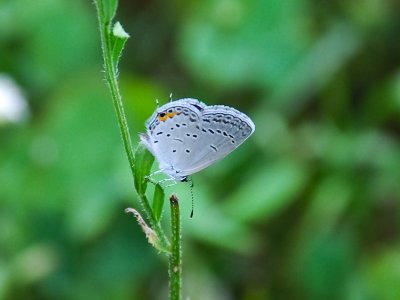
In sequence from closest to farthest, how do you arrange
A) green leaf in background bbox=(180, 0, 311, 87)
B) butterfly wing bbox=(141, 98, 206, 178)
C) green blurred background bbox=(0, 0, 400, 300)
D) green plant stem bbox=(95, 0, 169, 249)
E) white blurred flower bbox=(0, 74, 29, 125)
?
green plant stem bbox=(95, 0, 169, 249) → butterfly wing bbox=(141, 98, 206, 178) → green blurred background bbox=(0, 0, 400, 300) → white blurred flower bbox=(0, 74, 29, 125) → green leaf in background bbox=(180, 0, 311, 87)

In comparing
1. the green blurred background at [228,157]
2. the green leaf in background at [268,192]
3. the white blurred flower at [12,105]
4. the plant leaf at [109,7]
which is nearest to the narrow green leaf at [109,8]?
the plant leaf at [109,7]

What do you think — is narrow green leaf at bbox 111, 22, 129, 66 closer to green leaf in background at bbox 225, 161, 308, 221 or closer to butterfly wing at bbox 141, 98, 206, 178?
butterfly wing at bbox 141, 98, 206, 178

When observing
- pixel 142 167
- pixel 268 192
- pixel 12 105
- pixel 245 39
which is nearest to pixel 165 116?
pixel 142 167

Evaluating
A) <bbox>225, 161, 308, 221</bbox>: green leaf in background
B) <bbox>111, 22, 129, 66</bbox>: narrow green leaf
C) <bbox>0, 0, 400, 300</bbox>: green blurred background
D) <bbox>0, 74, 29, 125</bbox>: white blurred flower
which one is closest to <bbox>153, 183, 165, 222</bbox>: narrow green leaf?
<bbox>111, 22, 129, 66</bbox>: narrow green leaf

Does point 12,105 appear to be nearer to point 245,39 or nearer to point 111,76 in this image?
point 245,39

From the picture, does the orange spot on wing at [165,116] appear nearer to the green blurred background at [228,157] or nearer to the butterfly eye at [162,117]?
the butterfly eye at [162,117]

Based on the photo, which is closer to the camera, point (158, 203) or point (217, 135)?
point (158, 203)
